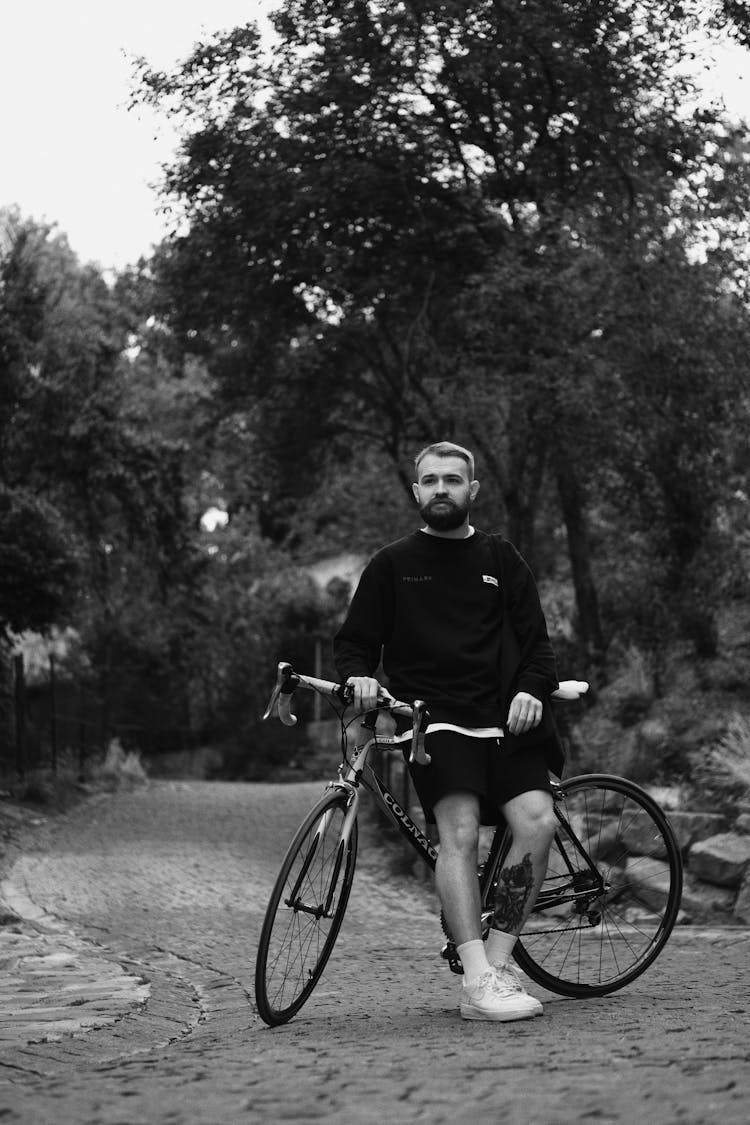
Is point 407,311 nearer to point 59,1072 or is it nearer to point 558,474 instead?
point 558,474

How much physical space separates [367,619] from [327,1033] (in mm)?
1382

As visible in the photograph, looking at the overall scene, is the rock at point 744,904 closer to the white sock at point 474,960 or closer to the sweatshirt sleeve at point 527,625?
the sweatshirt sleeve at point 527,625

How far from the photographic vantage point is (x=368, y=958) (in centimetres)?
859

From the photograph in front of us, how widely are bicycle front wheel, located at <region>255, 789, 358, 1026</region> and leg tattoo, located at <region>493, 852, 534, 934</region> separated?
0.50 m

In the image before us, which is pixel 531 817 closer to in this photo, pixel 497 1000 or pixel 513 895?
pixel 513 895

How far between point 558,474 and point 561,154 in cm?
342

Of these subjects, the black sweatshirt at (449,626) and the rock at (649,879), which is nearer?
the black sweatshirt at (449,626)

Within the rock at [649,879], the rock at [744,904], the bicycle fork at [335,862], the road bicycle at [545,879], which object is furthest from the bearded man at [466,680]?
the rock at [744,904]

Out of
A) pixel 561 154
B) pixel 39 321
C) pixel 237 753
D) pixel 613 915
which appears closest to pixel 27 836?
pixel 39 321

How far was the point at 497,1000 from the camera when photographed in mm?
5207

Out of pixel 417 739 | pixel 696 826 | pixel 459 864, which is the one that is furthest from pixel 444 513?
pixel 696 826

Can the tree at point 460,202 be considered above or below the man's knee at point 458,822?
above

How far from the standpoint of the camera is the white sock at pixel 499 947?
17.8 feet

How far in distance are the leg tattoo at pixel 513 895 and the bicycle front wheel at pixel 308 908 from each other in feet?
1.65
